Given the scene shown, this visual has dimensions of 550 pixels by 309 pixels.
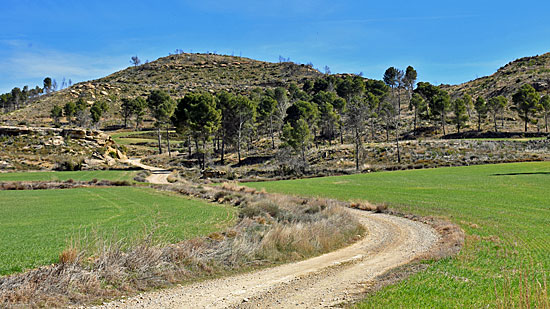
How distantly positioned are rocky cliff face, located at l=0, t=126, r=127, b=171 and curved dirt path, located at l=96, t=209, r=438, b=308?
177ft

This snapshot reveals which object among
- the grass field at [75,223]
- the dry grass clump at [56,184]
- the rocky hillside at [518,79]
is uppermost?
the rocky hillside at [518,79]

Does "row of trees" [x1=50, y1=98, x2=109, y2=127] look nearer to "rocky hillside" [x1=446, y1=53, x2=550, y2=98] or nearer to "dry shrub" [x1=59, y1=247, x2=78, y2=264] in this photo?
"dry shrub" [x1=59, y1=247, x2=78, y2=264]

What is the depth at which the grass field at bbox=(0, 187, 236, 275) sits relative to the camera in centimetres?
1085

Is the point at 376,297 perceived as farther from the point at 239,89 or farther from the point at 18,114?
the point at 239,89

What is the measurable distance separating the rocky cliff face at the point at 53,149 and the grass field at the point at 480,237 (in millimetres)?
40891

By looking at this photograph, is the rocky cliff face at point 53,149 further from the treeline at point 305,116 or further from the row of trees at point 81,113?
the row of trees at point 81,113

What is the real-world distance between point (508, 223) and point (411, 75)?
10378 cm

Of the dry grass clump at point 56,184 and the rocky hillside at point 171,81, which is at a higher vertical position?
the rocky hillside at point 171,81

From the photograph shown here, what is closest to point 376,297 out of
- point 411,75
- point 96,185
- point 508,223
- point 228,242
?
point 228,242

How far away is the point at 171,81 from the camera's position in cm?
16188

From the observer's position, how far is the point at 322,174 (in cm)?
5594

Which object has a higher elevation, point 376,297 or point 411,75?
point 411,75

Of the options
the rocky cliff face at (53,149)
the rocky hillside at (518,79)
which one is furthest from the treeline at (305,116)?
the rocky hillside at (518,79)

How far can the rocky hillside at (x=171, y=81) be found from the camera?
390ft
